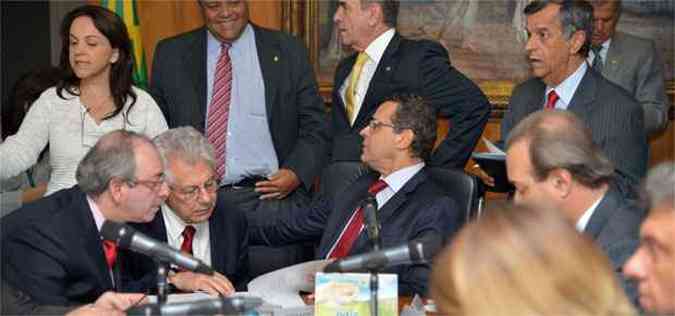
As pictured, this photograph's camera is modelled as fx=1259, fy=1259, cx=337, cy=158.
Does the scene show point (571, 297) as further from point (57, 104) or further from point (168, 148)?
point (57, 104)

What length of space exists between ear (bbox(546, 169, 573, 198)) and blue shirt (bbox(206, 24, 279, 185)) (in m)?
2.32

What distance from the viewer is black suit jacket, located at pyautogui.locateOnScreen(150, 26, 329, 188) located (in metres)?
5.96

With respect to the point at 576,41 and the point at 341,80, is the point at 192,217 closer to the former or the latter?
the point at 341,80

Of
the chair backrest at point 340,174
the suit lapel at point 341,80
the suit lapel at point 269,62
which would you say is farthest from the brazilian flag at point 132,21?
the chair backrest at point 340,174

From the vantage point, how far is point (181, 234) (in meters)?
4.60

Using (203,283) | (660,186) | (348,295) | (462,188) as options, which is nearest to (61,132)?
(203,283)

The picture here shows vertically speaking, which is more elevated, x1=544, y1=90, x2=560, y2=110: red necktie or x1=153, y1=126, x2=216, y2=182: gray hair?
x1=544, y1=90, x2=560, y2=110: red necktie

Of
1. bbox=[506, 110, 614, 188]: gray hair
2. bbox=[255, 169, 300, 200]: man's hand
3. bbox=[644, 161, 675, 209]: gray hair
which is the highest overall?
bbox=[644, 161, 675, 209]: gray hair

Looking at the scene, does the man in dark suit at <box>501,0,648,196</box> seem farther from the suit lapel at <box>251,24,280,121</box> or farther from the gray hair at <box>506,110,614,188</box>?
the suit lapel at <box>251,24,280,121</box>

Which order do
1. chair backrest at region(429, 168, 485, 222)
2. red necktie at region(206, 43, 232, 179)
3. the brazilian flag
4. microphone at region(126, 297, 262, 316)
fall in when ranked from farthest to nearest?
1. the brazilian flag
2. red necktie at region(206, 43, 232, 179)
3. chair backrest at region(429, 168, 485, 222)
4. microphone at region(126, 297, 262, 316)

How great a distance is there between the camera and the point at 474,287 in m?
2.04

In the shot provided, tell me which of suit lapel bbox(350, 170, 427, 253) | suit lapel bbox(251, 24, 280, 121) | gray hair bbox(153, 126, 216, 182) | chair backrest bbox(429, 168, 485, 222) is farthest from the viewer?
suit lapel bbox(251, 24, 280, 121)

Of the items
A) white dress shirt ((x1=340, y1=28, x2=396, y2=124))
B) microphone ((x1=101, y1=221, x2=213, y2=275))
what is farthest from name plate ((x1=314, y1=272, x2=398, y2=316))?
white dress shirt ((x1=340, y1=28, x2=396, y2=124))

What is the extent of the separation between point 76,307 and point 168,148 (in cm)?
83
